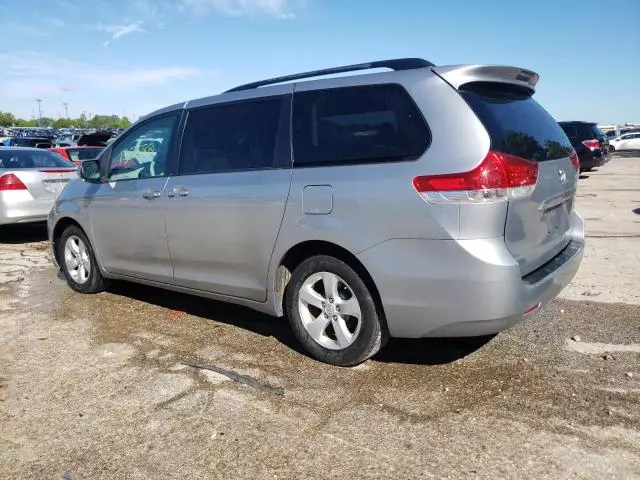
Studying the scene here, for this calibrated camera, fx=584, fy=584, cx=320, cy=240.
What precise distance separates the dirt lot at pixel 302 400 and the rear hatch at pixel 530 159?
0.78 m

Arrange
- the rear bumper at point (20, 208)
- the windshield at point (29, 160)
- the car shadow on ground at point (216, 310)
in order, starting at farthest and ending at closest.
Result: the windshield at point (29, 160), the rear bumper at point (20, 208), the car shadow on ground at point (216, 310)

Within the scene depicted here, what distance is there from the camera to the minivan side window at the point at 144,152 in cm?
477

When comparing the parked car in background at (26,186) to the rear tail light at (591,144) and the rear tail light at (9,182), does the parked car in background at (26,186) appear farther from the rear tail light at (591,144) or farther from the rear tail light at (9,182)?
the rear tail light at (591,144)

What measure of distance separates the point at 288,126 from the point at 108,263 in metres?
2.46

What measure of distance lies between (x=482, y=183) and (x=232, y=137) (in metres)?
1.98

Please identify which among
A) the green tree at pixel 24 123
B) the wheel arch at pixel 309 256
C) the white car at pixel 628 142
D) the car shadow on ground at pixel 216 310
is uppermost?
the green tree at pixel 24 123

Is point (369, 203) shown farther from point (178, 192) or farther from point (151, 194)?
point (151, 194)

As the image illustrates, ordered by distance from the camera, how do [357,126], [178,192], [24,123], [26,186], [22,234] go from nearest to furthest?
[357,126], [178,192], [26,186], [22,234], [24,123]

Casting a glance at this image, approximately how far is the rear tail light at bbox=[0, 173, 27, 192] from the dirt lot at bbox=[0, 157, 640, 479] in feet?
13.1

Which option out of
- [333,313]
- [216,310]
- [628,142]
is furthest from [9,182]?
[628,142]

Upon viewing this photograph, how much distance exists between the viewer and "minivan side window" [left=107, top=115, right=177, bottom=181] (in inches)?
188

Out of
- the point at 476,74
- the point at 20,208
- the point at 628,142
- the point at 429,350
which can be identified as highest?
the point at 476,74

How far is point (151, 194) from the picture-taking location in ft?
15.5

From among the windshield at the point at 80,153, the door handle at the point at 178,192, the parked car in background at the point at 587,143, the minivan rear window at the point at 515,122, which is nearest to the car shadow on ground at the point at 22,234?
the windshield at the point at 80,153
